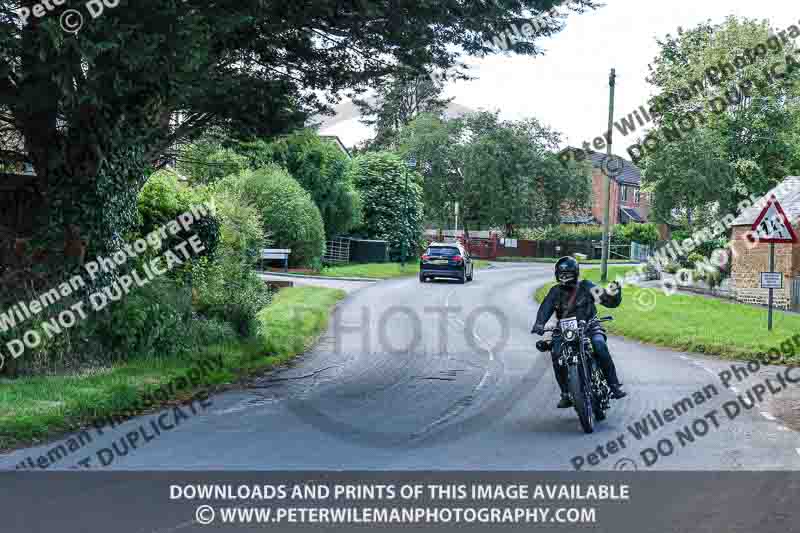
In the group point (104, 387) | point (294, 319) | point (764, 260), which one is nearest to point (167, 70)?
point (104, 387)

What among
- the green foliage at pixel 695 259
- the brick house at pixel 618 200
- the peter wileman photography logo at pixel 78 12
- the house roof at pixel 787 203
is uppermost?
the brick house at pixel 618 200

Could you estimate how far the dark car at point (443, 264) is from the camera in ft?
119

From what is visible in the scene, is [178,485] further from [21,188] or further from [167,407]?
[21,188]

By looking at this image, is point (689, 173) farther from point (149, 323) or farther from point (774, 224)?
point (149, 323)

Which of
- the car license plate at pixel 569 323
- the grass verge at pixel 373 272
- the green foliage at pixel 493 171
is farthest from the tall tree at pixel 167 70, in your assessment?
the green foliage at pixel 493 171

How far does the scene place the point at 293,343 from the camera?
1583cm

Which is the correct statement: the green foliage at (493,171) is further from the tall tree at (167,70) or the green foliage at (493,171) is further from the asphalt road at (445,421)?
the tall tree at (167,70)

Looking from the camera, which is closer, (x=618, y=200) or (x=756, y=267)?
(x=756, y=267)

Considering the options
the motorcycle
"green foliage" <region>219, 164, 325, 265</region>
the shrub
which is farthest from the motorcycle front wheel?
"green foliage" <region>219, 164, 325, 265</region>

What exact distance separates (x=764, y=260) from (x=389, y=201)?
31.9 metres

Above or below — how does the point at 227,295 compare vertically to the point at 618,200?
below

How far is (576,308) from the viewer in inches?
360

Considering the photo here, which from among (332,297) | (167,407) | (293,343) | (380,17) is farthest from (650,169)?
(167,407)

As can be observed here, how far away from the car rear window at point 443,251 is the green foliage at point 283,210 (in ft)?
21.4
